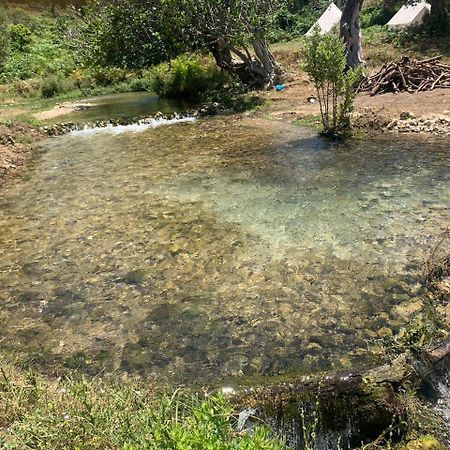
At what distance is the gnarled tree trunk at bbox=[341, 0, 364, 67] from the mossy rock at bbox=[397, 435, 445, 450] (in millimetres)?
20926

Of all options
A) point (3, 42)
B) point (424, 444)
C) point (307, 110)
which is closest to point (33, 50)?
point (3, 42)

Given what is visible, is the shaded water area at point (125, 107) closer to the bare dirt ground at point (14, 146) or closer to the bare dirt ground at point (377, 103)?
the bare dirt ground at point (14, 146)

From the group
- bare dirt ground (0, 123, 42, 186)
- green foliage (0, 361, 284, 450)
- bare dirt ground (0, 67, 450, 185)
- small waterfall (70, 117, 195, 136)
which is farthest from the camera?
small waterfall (70, 117, 195, 136)

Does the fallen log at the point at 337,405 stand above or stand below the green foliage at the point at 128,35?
below

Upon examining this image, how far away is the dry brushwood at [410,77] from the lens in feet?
63.7

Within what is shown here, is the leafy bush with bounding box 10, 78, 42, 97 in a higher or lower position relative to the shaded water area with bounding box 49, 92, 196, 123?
higher

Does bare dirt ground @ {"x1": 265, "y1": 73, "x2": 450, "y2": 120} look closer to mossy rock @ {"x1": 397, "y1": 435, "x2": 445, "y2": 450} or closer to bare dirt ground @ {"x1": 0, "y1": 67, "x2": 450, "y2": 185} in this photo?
bare dirt ground @ {"x1": 0, "y1": 67, "x2": 450, "y2": 185}

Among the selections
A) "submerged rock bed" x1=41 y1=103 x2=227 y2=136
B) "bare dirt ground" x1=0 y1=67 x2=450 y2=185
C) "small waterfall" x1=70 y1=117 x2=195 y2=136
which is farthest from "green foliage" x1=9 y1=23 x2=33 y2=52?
"small waterfall" x1=70 y1=117 x2=195 y2=136

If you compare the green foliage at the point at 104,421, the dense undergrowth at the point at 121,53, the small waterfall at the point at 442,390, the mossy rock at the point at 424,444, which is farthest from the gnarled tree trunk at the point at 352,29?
the green foliage at the point at 104,421

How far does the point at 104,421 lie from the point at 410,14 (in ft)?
120

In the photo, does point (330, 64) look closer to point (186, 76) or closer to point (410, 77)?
point (410, 77)

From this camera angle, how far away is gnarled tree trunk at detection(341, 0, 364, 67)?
73.0 ft

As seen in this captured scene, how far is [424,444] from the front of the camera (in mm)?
4574

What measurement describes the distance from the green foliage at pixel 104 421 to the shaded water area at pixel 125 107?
18.9 metres
